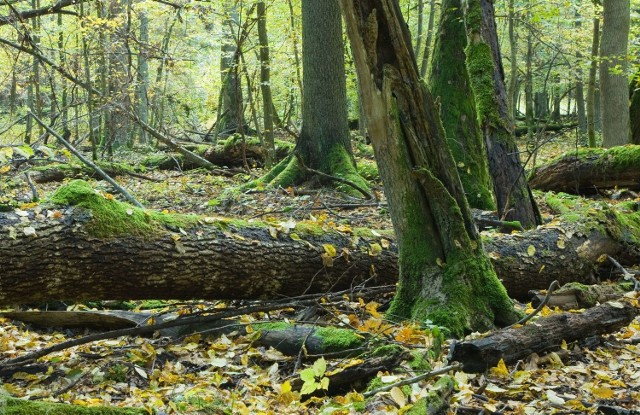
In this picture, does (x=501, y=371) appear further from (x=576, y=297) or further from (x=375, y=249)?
(x=375, y=249)

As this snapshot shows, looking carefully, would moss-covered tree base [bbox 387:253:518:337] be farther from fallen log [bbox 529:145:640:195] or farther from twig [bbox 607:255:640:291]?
fallen log [bbox 529:145:640:195]

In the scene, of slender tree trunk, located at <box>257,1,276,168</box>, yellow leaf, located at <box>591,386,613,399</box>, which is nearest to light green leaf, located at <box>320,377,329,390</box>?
yellow leaf, located at <box>591,386,613,399</box>

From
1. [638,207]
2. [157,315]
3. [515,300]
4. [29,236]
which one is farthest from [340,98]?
[29,236]

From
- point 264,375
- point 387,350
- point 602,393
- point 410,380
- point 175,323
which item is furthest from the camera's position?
point 175,323

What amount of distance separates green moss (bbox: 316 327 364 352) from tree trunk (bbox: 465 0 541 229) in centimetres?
363

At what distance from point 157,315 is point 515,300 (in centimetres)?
348

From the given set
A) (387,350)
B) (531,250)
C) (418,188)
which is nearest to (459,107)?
(531,250)

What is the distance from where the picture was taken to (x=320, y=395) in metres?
3.89

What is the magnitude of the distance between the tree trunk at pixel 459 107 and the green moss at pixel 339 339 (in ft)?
16.4

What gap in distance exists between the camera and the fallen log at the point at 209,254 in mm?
4656

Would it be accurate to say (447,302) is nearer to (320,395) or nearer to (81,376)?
(320,395)

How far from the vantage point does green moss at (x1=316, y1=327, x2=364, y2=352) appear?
14.3ft

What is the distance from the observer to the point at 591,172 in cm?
1132

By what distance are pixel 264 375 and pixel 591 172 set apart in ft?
29.4
